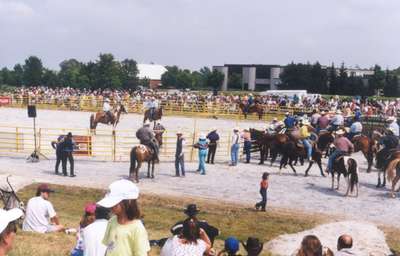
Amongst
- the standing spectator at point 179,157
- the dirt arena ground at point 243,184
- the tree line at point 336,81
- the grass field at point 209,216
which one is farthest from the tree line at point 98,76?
the grass field at point 209,216

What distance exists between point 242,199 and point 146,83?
94474mm

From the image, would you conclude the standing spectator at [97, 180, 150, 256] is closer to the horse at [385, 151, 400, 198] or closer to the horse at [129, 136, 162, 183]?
the horse at [129, 136, 162, 183]

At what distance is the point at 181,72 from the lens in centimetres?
12262

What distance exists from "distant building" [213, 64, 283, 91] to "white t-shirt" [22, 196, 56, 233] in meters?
117

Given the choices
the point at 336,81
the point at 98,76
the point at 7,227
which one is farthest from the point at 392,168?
the point at 336,81

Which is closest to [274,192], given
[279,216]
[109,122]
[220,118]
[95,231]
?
[279,216]

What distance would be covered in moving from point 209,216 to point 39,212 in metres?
5.75

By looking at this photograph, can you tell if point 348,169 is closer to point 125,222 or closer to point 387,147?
point 387,147

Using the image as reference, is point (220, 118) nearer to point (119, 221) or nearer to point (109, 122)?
point (109, 122)

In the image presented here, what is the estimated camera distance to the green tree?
91438 mm

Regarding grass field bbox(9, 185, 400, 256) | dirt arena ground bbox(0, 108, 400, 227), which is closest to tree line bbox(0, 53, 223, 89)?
dirt arena ground bbox(0, 108, 400, 227)

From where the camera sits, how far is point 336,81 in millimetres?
95438

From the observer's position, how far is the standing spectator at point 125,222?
201 inches

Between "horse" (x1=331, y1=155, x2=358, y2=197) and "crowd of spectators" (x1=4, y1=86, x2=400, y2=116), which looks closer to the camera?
"horse" (x1=331, y1=155, x2=358, y2=197)
